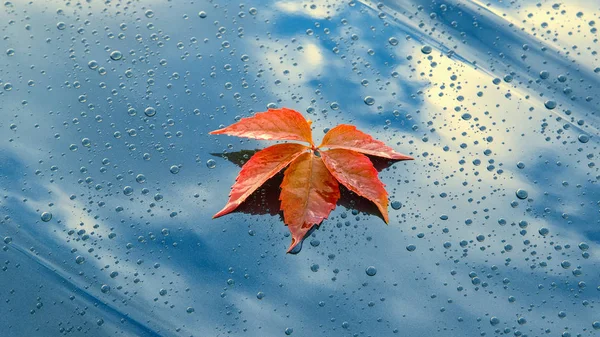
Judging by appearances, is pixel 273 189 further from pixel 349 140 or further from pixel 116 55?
pixel 116 55

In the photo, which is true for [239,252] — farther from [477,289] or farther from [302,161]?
[477,289]

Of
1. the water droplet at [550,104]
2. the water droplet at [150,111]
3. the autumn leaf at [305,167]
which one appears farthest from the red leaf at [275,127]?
the water droplet at [550,104]

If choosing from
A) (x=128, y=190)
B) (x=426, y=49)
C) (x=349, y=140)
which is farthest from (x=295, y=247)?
(x=426, y=49)

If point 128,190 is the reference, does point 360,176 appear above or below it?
above

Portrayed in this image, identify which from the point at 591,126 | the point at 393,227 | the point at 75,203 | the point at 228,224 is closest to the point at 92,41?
the point at 75,203

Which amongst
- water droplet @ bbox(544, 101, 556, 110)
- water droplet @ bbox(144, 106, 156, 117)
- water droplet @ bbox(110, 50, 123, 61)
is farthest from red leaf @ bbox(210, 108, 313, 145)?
water droplet @ bbox(544, 101, 556, 110)

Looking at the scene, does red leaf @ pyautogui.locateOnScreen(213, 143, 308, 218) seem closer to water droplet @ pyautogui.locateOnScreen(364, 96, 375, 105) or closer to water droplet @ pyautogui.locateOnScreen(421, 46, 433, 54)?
water droplet @ pyautogui.locateOnScreen(364, 96, 375, 105)
